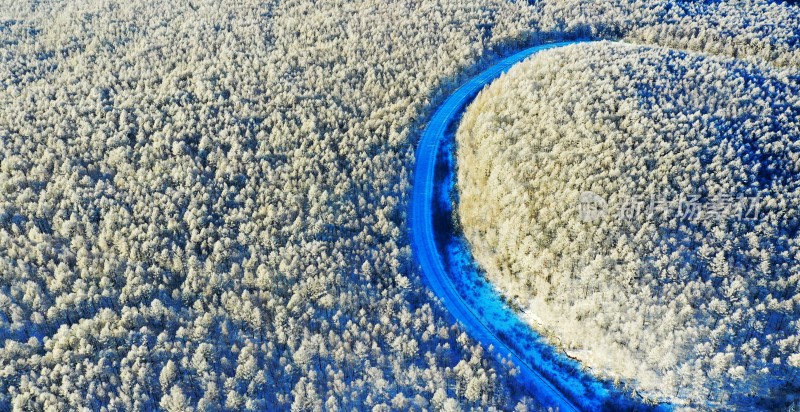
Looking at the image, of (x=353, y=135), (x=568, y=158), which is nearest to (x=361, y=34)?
(x=353, y=135)

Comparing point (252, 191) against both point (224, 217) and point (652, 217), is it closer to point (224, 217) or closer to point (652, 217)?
point (224, 217)

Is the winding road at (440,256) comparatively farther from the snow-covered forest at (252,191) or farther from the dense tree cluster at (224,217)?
the dense tree cluster at (224,217)

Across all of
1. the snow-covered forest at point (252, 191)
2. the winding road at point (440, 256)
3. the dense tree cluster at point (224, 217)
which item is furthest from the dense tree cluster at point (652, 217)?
the dense tree cluster at point (224, 217)

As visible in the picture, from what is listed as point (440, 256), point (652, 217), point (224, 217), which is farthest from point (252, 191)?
point (652, 217)

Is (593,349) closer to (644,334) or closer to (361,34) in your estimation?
(644,334)

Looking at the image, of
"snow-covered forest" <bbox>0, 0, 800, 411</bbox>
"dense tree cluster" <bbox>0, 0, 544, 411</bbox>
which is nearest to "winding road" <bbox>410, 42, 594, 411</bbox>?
"snow-covered forest" <bbox>0, 0, 800, 411</bbox>

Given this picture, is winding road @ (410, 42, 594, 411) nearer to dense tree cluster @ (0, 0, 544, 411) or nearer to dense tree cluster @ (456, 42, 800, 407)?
dense tree cluster @ (0, 0, 544, 411)
